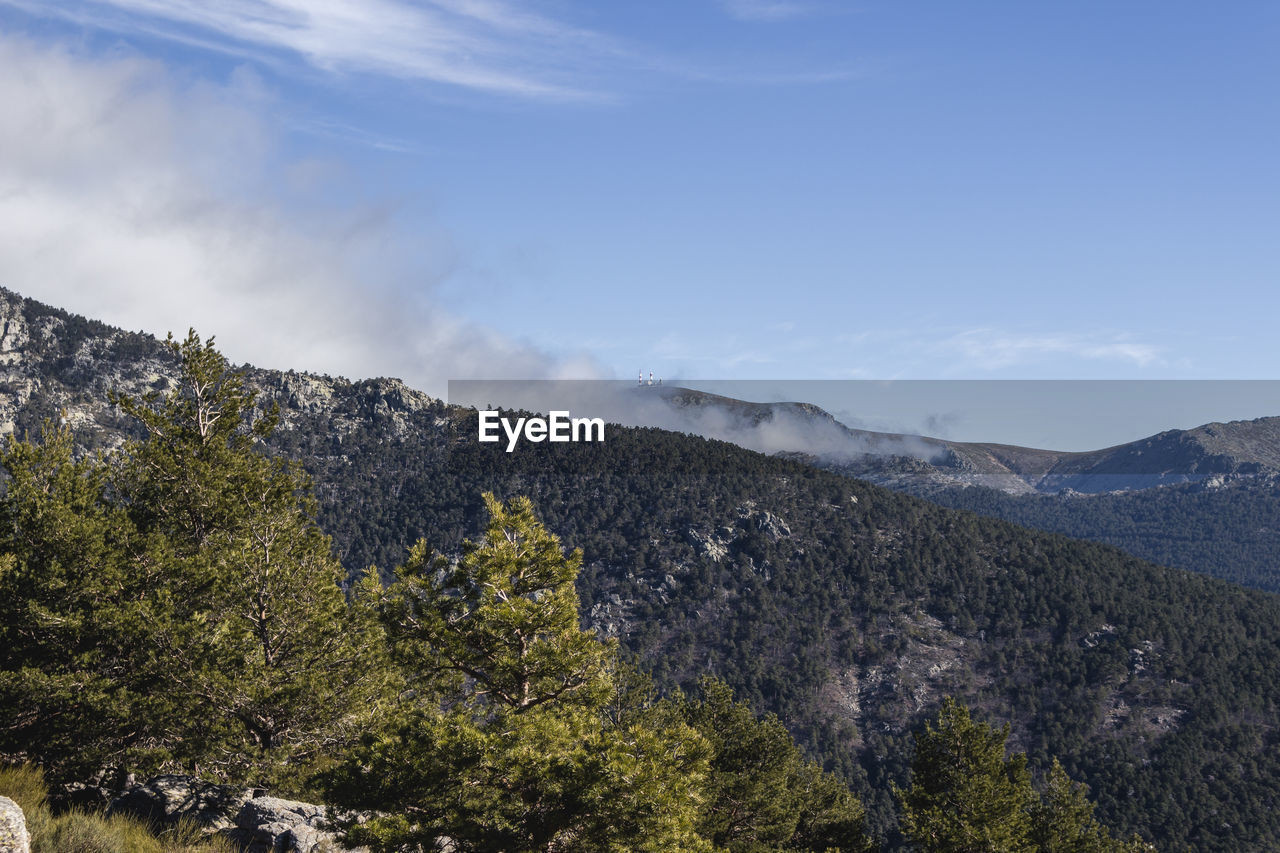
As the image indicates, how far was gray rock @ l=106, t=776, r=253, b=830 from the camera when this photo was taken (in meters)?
20.8

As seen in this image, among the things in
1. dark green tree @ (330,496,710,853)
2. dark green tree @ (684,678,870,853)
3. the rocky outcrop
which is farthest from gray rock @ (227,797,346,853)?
dark green tree @ (684,678,870,853)

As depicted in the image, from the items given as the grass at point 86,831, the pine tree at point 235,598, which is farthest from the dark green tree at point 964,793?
the grass at point 86,831

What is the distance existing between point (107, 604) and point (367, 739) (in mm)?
9910

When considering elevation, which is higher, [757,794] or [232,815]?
[232,815]

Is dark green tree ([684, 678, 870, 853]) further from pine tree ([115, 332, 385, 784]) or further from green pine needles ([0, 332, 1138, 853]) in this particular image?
green pine needles ([0, 332, 1138, 853])

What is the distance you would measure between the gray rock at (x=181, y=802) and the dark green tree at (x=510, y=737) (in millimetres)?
3114

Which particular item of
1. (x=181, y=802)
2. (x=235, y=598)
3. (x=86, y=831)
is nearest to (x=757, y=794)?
(x=235, y=598)

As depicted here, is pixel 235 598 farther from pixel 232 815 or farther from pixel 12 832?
pixel 12 832

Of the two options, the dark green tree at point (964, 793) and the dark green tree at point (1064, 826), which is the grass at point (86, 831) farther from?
the dark green tree at point (1064, 826)

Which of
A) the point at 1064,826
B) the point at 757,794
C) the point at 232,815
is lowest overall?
the point at 1064,826

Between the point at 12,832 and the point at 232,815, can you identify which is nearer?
the point at 12,832

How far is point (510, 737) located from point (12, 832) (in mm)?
9445

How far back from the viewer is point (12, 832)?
12.3 m

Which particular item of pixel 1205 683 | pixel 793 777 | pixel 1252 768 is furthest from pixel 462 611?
pixel 1205 683
